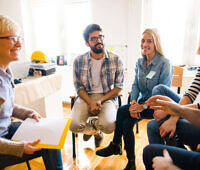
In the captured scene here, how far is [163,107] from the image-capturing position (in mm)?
999

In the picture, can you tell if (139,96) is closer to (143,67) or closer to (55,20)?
(143,67)

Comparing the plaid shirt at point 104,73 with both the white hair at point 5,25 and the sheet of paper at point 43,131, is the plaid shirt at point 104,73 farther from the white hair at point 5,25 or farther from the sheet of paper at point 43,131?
the white hair at point 5,25

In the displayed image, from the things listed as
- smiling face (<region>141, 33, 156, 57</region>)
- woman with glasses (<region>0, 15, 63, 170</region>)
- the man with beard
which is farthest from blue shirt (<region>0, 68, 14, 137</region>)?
smiling face (<region>141, 33, 156, 57</region>)

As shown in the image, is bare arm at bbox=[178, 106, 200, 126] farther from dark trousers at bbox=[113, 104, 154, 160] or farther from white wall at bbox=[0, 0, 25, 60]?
white wall at bbox=[0, 0, 25, 60]

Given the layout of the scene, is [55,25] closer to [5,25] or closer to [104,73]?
[104,73]

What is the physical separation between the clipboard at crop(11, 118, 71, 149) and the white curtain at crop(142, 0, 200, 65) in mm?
2368

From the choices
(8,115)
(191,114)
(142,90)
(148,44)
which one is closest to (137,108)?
(142,90)

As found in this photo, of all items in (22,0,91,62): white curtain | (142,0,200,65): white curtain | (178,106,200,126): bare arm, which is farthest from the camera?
(22,0,91,62): white curtain

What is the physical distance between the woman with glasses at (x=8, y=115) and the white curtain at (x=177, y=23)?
7.83ft

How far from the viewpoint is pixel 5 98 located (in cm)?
98

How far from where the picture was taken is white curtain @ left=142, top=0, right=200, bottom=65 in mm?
2656

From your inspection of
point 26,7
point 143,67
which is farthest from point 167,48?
point 26,7

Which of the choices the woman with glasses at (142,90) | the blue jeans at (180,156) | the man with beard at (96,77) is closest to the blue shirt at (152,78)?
the woman with glasses at (142,90)

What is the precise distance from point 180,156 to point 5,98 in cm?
106
